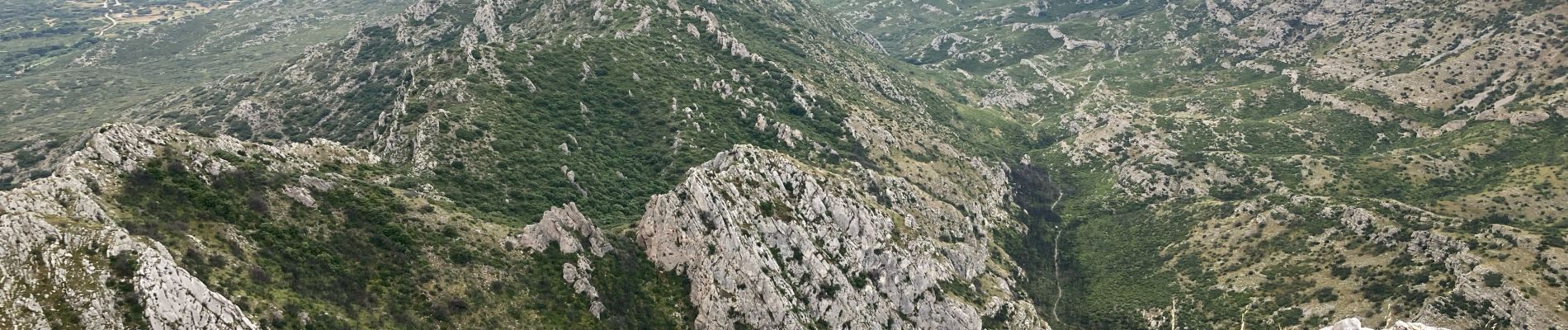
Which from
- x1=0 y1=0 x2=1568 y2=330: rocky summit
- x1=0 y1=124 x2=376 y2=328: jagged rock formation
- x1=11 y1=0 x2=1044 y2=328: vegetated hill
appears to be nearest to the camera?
x1=0 y1=124 x2=376 y2=328: jagged rock formation

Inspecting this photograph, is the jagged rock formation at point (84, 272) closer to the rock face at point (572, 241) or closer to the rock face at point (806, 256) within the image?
the rock face at point (572, 241)

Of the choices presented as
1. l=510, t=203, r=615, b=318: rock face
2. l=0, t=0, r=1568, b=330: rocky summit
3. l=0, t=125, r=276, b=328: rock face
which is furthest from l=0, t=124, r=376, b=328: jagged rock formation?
l=510, t=203, r=615, b=318: rock face

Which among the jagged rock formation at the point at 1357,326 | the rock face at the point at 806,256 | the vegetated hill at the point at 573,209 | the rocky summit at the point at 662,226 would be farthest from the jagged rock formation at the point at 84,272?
the jagged rock formation at the point at 1357,326

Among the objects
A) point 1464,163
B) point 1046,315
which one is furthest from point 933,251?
point 1464,163

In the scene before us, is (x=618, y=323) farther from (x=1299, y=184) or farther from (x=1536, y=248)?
(x=1299, y=184)

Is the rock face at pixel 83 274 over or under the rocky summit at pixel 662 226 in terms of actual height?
over

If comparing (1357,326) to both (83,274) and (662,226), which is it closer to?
(83,274)

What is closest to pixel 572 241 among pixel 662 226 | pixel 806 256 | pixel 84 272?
pixel 662 226

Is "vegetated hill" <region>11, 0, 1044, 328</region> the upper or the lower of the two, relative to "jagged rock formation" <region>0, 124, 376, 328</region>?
lower

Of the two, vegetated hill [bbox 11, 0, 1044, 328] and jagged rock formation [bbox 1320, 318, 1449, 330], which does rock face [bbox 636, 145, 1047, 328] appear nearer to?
vegetated hill [bbox 11, 0, 1044, 328]
